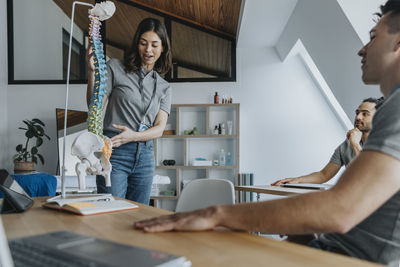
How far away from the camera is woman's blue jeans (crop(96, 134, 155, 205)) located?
1.60 metres

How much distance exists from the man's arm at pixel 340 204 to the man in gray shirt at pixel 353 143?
6.48 ft

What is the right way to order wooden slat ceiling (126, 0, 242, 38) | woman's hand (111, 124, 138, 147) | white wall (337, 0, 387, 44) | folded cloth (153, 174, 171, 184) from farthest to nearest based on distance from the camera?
folded cloth (153, 174, 171, 184), wooden slat ceiling (126, 0, 242, 38), white wall (337, 0, 387, 44), woman's hand (111, 124, 138, 147)

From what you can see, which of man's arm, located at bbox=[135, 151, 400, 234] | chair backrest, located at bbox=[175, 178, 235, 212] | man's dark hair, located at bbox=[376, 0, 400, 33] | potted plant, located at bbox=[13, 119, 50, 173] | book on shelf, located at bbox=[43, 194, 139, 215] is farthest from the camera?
potted plant, located at bbox=[13, 119, 50, 173]

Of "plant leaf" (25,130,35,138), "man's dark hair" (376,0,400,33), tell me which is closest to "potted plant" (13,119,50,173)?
"plant leaf" (25,130,35,138)

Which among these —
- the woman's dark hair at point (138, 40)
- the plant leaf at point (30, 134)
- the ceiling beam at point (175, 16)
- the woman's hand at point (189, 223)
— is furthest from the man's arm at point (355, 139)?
the plant leaf at point (30, 134)

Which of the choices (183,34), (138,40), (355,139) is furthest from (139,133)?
(183,34)

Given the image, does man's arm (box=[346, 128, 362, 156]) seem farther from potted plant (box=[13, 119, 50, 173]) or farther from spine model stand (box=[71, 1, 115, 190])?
potted plant (box=[13, 119, 50, 173])

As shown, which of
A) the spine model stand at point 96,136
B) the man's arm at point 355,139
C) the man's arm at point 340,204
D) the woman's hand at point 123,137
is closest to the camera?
the man's arm at point 340,204

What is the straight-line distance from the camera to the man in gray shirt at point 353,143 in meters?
2.91

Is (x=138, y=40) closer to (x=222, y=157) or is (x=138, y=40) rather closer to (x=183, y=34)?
(x=222, y=157)

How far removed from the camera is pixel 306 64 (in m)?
5.02

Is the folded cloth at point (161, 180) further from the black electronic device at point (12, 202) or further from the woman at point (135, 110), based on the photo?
the black electronic device at point (12, 202)

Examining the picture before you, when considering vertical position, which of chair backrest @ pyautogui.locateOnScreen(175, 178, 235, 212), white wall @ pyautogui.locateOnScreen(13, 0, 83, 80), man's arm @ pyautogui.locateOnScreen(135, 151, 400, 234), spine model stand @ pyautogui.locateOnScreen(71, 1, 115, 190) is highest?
white wall @ pyautogui.locateOnScreen(13, 0, 83, 80)

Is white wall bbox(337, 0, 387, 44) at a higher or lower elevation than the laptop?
higher
